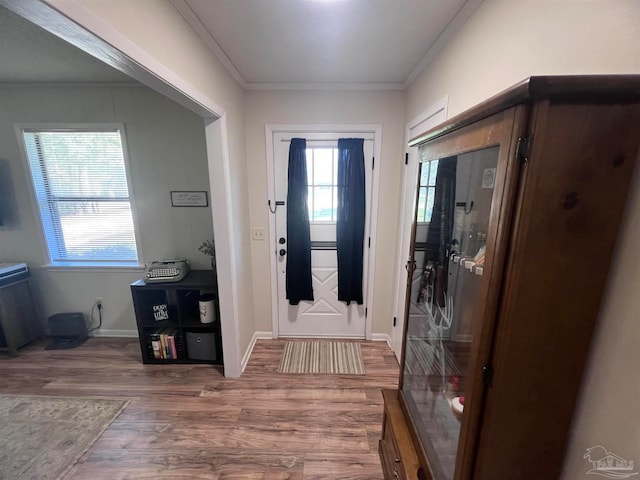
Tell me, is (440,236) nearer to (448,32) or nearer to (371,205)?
(448,32)

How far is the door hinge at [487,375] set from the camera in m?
0.62

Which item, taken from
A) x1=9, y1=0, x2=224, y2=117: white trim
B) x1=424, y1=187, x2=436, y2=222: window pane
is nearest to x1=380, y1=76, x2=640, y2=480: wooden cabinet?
x1=424, y1=187, x2=436, y2=222: window pane

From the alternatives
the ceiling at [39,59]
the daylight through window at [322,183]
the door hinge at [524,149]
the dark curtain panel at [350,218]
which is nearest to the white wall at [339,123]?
the dark curtain panel at [350,218]

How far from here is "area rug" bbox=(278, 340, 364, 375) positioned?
2.32 metres

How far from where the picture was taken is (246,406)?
1933 mm

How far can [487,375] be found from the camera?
63cm

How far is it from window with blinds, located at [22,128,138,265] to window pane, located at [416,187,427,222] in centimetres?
274

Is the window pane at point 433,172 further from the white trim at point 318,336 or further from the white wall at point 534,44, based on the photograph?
the white trim at point 318,336

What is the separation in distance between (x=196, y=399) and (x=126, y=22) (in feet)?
7.64

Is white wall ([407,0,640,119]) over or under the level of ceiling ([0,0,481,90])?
under

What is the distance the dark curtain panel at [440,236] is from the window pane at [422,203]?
0.14ft

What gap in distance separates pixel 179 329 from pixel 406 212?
91.8 inches

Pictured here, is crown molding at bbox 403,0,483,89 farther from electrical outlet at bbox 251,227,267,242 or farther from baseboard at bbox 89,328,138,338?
baseboard at bbox 89,328,138,338

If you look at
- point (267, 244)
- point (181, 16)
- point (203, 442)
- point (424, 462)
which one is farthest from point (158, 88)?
point (203, 442)
